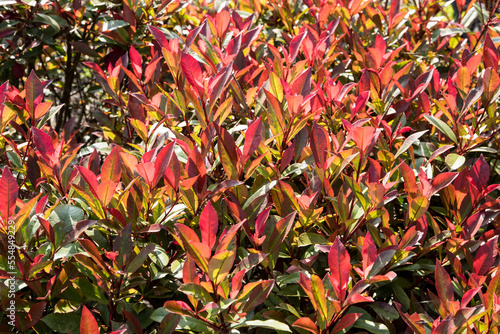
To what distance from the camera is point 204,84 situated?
5.40 feet

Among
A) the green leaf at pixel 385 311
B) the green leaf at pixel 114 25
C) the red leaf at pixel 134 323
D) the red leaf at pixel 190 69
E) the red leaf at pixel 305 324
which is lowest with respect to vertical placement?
the green leaf at pixel 385 311

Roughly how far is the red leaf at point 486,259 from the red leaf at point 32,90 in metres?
1.66

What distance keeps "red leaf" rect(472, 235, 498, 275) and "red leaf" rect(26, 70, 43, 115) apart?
5.46ft

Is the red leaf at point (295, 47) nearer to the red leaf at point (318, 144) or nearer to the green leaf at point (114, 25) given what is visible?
the red leaf at point (318, 144)

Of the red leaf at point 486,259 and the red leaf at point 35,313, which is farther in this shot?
the red leaf at point 486,259

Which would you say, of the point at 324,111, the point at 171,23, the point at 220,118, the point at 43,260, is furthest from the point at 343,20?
the point at 43,260

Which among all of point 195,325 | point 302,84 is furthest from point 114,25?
point 195,325

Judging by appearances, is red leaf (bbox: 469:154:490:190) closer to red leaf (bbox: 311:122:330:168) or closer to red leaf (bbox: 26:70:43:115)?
red leaf (bbox: 311:122:330:168)

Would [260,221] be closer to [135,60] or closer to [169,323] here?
[169,323]

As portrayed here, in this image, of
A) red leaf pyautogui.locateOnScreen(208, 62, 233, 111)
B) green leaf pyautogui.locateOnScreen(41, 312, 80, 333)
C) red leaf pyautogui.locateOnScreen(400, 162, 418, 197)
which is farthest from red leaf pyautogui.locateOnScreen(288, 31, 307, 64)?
green leaf pyautogui.locateOnScreen(41, 312, 80, 333)

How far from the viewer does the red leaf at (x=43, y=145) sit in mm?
1511

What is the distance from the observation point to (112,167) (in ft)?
4.68

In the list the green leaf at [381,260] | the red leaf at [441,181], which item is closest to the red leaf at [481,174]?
the red leaf at [441,181]

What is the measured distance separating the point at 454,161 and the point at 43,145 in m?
1.49
